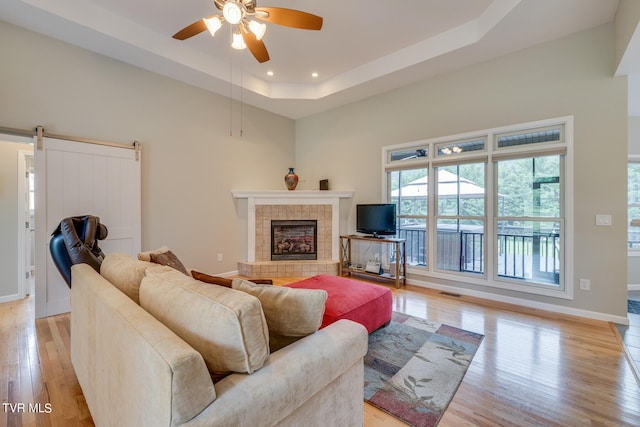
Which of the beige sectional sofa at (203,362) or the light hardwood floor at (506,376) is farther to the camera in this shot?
the light hardwood floor at (506,376)

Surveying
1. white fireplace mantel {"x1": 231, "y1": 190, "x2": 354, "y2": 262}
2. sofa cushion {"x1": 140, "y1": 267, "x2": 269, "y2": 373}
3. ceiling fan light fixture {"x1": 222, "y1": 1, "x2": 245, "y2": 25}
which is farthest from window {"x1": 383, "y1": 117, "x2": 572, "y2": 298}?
sofa cushion {"x1": 140, "y1": 267, "x2": 269, "y2": 373}

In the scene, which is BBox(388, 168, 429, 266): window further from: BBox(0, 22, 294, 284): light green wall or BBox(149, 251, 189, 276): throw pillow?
BBox(149, 251, 189, 276): throw pillow

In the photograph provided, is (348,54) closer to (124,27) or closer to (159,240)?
(124,27)

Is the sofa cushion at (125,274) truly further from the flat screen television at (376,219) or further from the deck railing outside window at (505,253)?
the deck railing outside window at (505,253)

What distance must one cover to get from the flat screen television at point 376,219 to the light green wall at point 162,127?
79.5 inches

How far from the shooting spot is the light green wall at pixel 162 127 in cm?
312

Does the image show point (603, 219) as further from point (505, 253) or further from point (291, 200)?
point (291, 200)

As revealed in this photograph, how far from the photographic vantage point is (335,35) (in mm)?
3598

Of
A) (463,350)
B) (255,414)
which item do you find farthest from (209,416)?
(463,350)

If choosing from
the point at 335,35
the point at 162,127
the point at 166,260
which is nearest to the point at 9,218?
the point at 162,127

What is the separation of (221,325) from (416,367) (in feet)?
6.02

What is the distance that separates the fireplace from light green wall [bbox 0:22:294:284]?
→ 2.41ft

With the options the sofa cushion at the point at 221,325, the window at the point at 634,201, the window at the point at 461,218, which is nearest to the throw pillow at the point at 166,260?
the sofa cushion at the point at 221,325

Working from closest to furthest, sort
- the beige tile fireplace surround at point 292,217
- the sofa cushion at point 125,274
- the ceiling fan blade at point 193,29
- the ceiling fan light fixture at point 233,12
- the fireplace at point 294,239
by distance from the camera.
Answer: the sofa cushion at point 125,274, the ceiling fan light fixture at point 233,12, the ceiling fan blade at point 193,29, the beige tile fireplace surround at point 292,217, the fireplace at point 294,239
